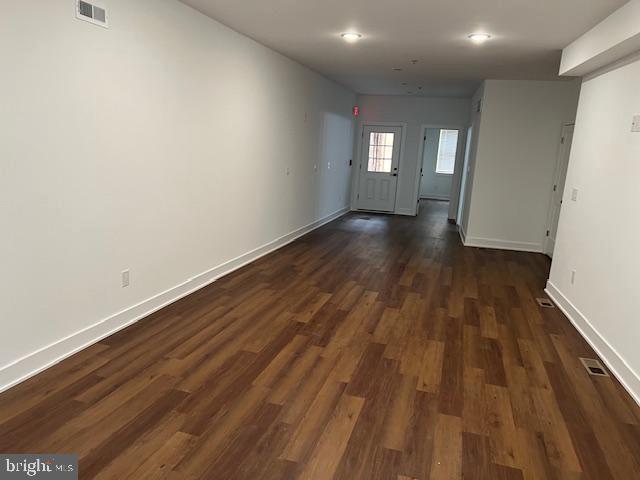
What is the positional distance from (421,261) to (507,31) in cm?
317

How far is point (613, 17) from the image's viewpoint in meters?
3.47

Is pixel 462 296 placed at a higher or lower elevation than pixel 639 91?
lower

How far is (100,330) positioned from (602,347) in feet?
12.7

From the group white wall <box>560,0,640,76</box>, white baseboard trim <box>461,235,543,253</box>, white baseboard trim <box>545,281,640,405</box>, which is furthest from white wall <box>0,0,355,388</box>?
white baseboard trim <box>461,235,543,253</box>

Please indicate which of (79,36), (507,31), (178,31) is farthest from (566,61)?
(79,36)

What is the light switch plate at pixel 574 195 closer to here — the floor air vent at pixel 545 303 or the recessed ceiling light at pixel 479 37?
the floor air vent at pixel 545 303

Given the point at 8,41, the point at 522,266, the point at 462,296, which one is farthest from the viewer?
the point at 522,266

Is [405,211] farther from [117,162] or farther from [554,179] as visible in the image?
[117,162]

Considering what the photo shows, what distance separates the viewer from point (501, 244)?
7.43 m

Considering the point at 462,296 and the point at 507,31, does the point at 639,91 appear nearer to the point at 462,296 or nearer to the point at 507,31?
the point at 507,31

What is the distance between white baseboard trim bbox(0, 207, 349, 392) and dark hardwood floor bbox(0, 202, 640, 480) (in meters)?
0.07

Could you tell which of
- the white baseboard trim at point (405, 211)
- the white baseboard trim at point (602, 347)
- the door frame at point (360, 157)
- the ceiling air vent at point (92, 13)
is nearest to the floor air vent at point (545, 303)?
the white baseboard trim at point (602, 347)

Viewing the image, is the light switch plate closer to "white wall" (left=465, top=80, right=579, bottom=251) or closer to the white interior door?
the white interior door

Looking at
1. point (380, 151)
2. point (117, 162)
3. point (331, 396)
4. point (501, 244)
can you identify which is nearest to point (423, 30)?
point (117, 162)
